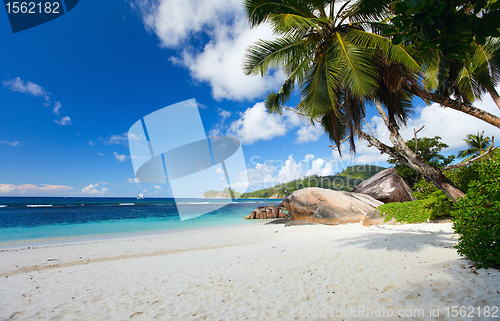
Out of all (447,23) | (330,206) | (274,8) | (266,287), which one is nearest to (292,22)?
(274,8)

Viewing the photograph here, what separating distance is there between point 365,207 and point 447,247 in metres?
9.32

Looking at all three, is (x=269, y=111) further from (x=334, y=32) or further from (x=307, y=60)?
(x=334, y=32)

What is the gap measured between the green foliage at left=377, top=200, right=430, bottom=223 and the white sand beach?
4.79 m

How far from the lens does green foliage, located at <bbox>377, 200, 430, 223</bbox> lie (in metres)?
9.94

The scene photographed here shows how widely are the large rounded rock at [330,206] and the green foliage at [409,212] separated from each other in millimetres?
2555

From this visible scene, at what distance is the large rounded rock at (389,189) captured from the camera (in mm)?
15875

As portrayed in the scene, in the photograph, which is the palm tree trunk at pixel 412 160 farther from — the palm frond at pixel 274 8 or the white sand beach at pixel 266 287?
the palm frond at pixel 274 8

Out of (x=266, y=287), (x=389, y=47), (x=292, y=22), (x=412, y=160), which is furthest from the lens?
(x=412, y=160)

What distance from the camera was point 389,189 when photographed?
16.1 metres

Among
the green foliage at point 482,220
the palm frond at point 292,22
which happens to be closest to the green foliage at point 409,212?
the green foliage at point 482,220

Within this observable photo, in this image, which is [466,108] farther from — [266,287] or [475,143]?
[475,143]

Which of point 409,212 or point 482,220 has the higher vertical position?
point 482,220

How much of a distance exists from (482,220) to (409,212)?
838 cm

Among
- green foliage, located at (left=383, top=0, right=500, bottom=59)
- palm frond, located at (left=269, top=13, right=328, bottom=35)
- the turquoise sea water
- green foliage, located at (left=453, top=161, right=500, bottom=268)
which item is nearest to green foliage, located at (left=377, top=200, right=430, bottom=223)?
green foliage, located at (left=453, top=161, right=500, bottom=268)
